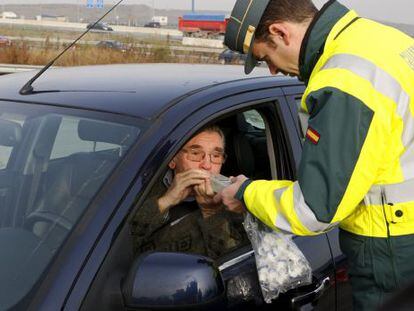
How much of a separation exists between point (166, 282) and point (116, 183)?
12.6 inches

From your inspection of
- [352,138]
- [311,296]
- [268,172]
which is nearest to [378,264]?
[311,296]

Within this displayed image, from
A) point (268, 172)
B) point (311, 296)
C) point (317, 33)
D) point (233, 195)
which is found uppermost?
point (317, 33)

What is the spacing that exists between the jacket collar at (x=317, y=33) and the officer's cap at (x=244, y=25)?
0.17 metres

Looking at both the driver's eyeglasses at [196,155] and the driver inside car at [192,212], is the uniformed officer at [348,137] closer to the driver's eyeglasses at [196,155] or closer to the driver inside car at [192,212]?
the driver inside car at [192,212]

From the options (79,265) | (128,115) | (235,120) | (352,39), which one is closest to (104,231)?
(79,265)

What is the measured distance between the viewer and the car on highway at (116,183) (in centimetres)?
154

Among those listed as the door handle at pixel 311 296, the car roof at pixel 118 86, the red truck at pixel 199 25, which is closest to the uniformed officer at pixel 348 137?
the door handle at pixel 311 296

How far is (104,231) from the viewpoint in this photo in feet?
5.18

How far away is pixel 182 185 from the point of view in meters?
2.21

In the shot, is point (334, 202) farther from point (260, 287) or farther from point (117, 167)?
point (117, 167)

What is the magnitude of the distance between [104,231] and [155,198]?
521mm

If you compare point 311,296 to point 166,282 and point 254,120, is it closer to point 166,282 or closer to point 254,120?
point 166,282

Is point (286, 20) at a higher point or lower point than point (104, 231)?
higher

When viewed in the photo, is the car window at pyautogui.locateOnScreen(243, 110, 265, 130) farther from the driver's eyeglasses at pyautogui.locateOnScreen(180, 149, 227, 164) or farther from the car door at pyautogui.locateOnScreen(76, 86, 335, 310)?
the driver's eyeglasses at pyautogui.locateOnScreen(180, 149, 227, 164)
